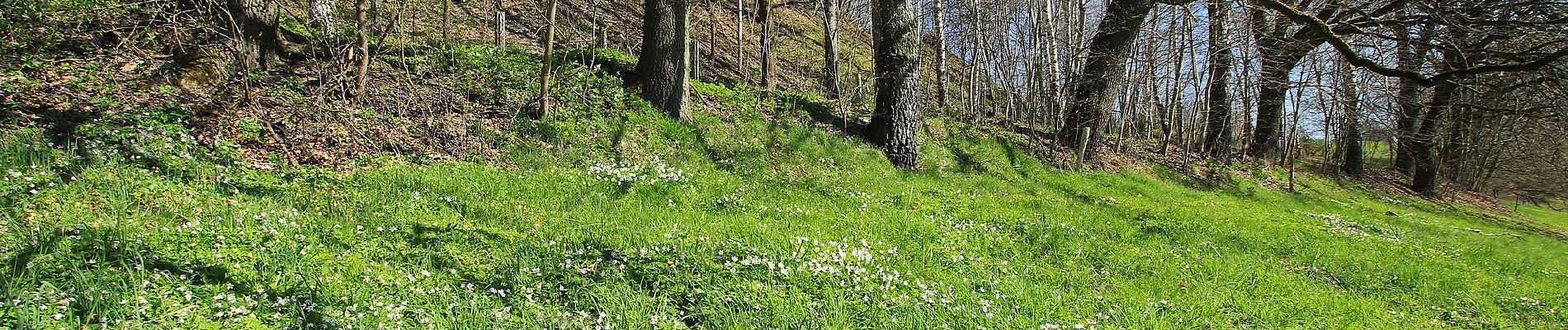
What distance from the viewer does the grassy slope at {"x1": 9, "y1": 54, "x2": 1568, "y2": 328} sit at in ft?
10.5

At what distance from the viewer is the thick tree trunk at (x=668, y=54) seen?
838 centimetres

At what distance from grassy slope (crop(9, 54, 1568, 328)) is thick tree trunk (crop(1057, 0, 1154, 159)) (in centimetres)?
424

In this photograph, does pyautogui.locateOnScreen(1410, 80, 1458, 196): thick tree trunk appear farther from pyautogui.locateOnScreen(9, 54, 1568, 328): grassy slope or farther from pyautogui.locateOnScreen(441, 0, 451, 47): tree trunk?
pyautogui.locateOnScreen(441, 0, 451, 47): tree trunk

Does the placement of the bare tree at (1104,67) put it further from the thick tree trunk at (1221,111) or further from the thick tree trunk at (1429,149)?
the thick tree trunk at (1429,149)

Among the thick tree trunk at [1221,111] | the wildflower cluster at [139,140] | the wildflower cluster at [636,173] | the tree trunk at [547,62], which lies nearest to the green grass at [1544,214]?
the thick tree trunk at [1221,111]

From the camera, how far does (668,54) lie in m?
8.39

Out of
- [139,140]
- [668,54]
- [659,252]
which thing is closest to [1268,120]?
[668,54]

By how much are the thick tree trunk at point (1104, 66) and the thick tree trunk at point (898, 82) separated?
4.50m

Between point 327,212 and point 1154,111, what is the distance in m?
25.8

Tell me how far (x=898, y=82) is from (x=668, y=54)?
3.22m

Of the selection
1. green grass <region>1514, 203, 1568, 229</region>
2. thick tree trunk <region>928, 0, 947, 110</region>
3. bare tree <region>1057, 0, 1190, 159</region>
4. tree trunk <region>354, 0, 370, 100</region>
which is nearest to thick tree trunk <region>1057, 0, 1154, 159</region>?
bare tree <region>1057, 0, 1190, 159</region>

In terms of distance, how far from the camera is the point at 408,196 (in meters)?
5.00

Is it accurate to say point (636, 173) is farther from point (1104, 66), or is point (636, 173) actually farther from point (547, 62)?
point (1104, 66)

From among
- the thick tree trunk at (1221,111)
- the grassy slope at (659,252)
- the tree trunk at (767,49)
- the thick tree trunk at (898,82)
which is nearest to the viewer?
the grassy slope at (659,252)
